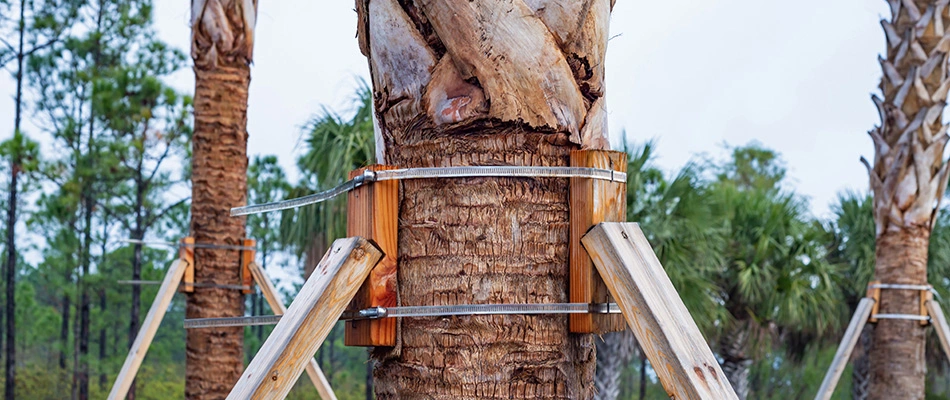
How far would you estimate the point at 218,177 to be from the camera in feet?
22.5

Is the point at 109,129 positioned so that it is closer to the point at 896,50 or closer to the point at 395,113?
the point at 896,50

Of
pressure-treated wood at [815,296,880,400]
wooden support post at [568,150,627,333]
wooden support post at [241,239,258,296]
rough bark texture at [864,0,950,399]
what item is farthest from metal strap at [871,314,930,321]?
wooden support post at [568,150,627,333]

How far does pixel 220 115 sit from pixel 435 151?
5.07 metres

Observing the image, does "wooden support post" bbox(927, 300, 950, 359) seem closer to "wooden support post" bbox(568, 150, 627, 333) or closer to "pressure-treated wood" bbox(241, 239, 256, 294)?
"pressure-treated wood" bbox(241, 239, 256, 294)

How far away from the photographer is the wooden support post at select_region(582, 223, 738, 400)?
191 cm

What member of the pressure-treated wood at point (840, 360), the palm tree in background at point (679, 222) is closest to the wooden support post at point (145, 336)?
the pressure-treated wood at point (840, 360)

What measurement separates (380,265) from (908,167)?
6.22 metres

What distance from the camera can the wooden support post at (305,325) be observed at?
6.70 feet

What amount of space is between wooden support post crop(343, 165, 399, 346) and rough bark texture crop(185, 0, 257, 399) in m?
4.70

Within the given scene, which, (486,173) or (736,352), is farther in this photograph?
(736,352)

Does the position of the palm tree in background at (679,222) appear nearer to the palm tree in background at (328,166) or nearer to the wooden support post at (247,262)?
the palm tree in background at (328,166)

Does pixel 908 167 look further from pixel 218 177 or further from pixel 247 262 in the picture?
pixel 218 177

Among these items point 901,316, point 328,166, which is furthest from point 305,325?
point 328,166

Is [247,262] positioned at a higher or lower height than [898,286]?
higher
